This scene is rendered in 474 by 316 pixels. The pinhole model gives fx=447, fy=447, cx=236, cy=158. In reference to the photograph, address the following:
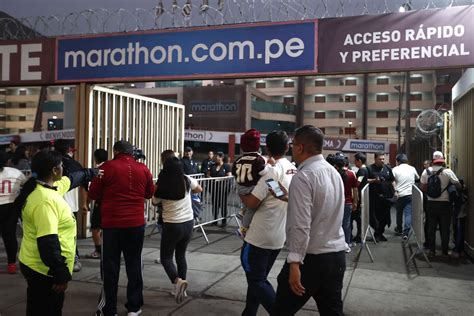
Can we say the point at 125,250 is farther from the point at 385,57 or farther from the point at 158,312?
the point at 385,57

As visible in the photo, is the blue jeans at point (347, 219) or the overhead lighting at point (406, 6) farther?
the blue jeans at point (347, 219)

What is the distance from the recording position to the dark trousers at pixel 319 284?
280 centimetres

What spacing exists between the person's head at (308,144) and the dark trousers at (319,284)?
2.11ft

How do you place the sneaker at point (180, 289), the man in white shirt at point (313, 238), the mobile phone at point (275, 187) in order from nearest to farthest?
the man in white shirt at point (313, 238), the mobile phone at point (275, 187), the sneaker at point (180, 289)

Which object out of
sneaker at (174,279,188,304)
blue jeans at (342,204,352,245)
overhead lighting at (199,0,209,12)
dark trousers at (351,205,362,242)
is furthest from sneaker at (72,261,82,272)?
dark trousers at (351,205,362,242)

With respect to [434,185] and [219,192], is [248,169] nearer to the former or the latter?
[434,185]

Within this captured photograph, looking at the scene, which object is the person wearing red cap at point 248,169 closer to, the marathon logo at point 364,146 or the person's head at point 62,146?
the person's head at point 62,146

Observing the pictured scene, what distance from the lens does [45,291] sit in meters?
2.88

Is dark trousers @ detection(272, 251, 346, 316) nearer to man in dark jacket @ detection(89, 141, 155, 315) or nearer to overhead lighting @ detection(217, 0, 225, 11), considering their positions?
man in dark jacket @ detection(89, 141, 155, 315)

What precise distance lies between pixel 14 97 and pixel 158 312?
81211 mm

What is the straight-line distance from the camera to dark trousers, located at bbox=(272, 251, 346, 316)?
9.18ft

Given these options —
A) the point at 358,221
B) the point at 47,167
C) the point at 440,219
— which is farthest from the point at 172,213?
the point at 358,221

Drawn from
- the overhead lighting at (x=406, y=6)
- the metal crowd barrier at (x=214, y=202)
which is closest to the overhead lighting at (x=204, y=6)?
the overhead lighting at (x=406, y=6)

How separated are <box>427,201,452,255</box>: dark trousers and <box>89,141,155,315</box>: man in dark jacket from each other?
17.0 ft
